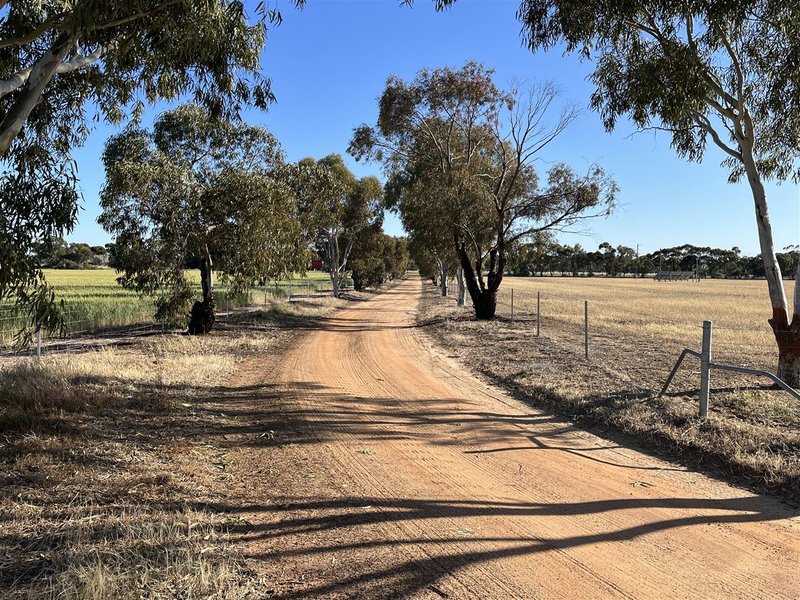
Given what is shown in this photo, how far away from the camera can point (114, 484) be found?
484 cm

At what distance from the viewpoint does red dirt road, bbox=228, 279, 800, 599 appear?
3.45 m

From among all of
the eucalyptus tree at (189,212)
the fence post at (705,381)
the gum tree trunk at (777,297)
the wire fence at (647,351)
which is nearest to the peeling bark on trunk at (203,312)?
the eucalyptus tree at (189,212)

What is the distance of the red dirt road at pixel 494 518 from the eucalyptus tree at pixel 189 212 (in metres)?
7.79

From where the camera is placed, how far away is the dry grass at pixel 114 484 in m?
3.27

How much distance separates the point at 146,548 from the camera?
3.60 metres

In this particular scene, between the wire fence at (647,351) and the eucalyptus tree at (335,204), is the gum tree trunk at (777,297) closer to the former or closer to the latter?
the wire fence at (647,351)

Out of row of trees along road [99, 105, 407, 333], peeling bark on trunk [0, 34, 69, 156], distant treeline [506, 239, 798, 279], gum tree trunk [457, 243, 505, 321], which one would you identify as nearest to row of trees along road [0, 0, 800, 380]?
peeling bark on trunk [0, 34, 69, 156]

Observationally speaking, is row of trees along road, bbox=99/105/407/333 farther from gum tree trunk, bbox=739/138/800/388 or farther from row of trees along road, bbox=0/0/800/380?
gum tree trunk, bbox=739/138/800/388

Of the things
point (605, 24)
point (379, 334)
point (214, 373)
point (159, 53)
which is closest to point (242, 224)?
point (214, 373)

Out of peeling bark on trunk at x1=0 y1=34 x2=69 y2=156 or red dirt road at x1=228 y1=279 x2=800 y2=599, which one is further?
peeling bark on trunk at x1=0 y1=34 x2=69 y2=156

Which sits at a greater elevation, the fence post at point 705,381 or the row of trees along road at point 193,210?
the row of trees along road at point 193,210

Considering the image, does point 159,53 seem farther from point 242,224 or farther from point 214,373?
point 242,224

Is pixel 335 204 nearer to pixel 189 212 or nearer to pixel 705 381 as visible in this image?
pixel 189 212

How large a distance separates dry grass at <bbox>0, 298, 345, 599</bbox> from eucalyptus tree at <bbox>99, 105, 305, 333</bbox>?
14.7 feet
